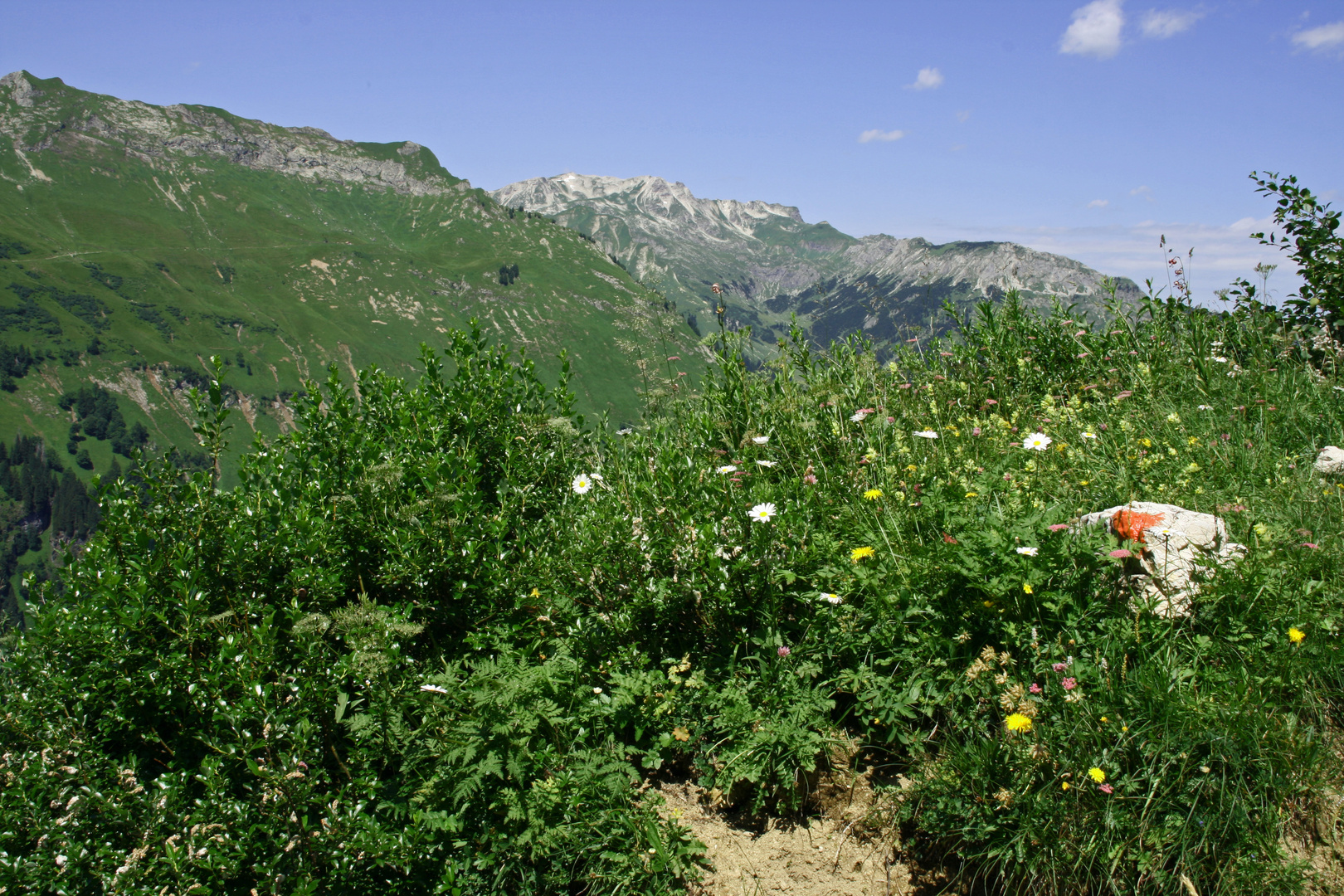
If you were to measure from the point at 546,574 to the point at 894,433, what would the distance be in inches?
104

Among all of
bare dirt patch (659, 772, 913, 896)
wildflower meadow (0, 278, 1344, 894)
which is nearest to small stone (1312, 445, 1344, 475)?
wildflower meadow (0, 278, 1344, 894)

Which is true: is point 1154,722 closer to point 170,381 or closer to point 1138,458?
point 1138,458

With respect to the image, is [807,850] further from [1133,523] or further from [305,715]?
[305,715]

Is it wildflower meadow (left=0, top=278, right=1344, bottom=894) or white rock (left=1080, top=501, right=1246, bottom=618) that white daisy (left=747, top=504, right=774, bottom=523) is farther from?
white rock (left=1080, top=501, right=1246, bottom=618)

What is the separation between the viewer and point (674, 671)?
387 centimetres

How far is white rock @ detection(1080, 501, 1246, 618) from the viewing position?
3.19m

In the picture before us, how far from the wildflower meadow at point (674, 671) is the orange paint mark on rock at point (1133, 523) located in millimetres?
121

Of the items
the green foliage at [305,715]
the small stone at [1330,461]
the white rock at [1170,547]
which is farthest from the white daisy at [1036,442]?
the green foliage at [305,715]

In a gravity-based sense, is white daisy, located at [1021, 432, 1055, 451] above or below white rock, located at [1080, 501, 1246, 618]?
above

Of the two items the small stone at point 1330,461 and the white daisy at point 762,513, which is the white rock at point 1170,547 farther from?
the white daisy at point 762,513

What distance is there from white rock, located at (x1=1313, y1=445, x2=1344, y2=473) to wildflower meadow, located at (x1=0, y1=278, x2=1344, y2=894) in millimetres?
106

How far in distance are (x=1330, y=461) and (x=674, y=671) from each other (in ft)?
13.1

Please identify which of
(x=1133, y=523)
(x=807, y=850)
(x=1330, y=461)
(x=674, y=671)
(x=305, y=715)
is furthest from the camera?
(x=1330, y=461)

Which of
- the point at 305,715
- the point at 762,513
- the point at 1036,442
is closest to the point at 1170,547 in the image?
the point at 1036,442
